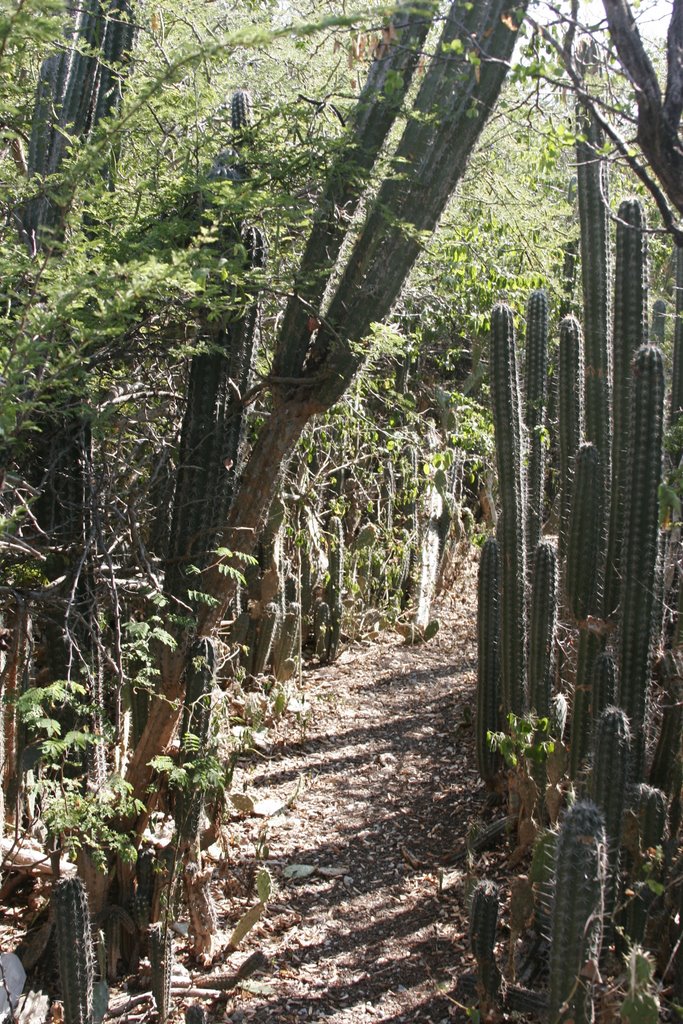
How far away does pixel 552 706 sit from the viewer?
4.59m

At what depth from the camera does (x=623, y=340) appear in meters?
4.65

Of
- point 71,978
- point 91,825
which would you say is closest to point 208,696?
point 91,825

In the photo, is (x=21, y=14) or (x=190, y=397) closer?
(x=21, y=14)

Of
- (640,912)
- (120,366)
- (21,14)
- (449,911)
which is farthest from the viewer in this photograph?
(449,911)

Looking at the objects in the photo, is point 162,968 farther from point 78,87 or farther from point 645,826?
point 78,87

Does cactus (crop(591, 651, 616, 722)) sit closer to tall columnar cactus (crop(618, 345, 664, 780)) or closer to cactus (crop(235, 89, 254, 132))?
tall columnar cactus (crop(618, 345, 664, 780))

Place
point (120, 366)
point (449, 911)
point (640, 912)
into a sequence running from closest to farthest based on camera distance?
1. point (640, 912)
2. point (120, 366)
3. point (449, 911)

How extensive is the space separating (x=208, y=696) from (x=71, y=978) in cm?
127

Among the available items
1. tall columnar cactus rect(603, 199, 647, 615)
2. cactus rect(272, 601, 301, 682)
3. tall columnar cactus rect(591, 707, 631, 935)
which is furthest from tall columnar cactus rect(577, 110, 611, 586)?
cactus rect(272, 601, 301, 682)

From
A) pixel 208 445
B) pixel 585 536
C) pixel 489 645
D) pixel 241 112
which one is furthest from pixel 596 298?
pixel 208 445

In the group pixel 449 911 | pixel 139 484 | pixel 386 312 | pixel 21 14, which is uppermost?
pixel 21 14

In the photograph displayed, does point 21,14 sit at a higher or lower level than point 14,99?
lower

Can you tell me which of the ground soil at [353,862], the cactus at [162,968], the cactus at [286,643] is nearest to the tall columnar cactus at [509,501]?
the ground soil at [353,862]

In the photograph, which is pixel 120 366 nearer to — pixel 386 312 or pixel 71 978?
pixel 386 312
